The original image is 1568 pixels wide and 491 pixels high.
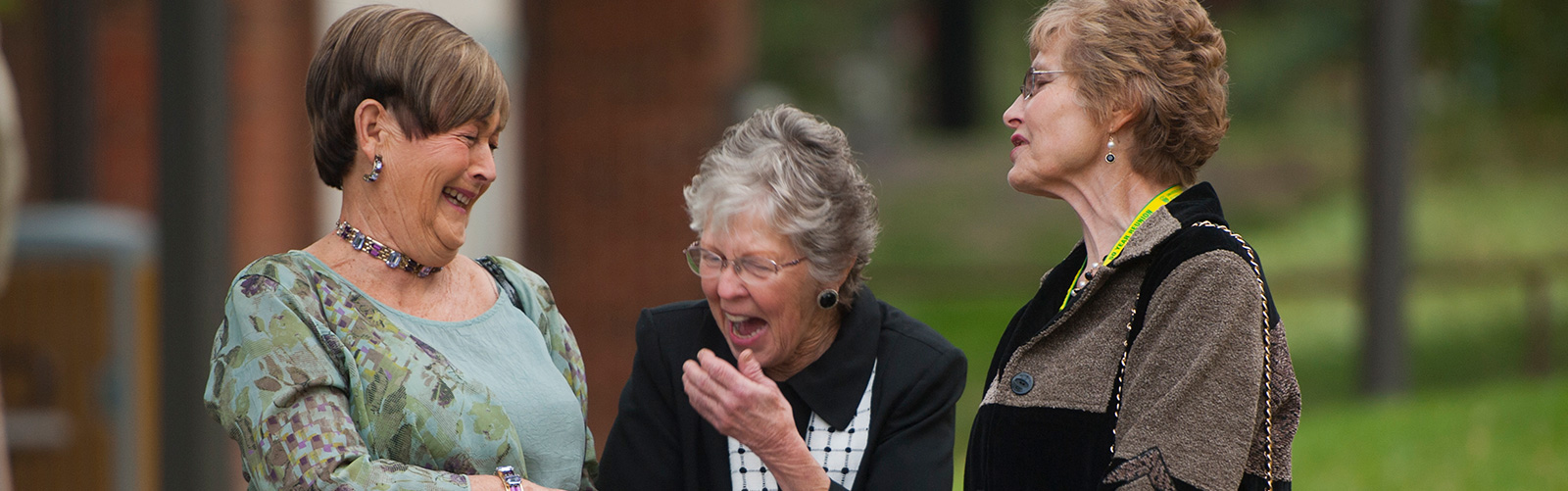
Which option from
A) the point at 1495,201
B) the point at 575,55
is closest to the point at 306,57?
the point at 575,55

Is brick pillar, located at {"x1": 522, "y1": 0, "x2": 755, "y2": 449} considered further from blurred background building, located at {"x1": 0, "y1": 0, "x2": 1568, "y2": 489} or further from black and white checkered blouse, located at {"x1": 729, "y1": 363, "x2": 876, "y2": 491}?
black and white checkered blouse, located at {"x1": 729, "y1": 363, "x2": 876, "y2": 491}

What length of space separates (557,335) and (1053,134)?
963 millimetres

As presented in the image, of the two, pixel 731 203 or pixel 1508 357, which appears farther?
pixel 1508 357

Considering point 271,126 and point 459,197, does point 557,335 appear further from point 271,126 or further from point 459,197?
point 271,126

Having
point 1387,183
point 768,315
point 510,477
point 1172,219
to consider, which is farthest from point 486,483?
point 1387,183

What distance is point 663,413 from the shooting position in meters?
2.91

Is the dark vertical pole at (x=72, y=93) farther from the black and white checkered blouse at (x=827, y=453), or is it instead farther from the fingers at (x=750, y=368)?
the fingers at (x=750, y=368)

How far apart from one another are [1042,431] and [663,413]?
791mm

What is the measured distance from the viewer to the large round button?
8.20 feet

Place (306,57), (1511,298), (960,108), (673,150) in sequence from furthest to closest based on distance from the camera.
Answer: (960,108), (1511,298), (673,150), (306,57)

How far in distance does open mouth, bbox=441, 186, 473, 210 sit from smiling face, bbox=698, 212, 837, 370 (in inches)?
17.7

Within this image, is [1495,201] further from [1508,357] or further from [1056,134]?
[1056,134]

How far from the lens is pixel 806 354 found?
2.95m

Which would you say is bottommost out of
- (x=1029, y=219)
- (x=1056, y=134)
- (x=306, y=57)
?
(x=1029, y=219)
